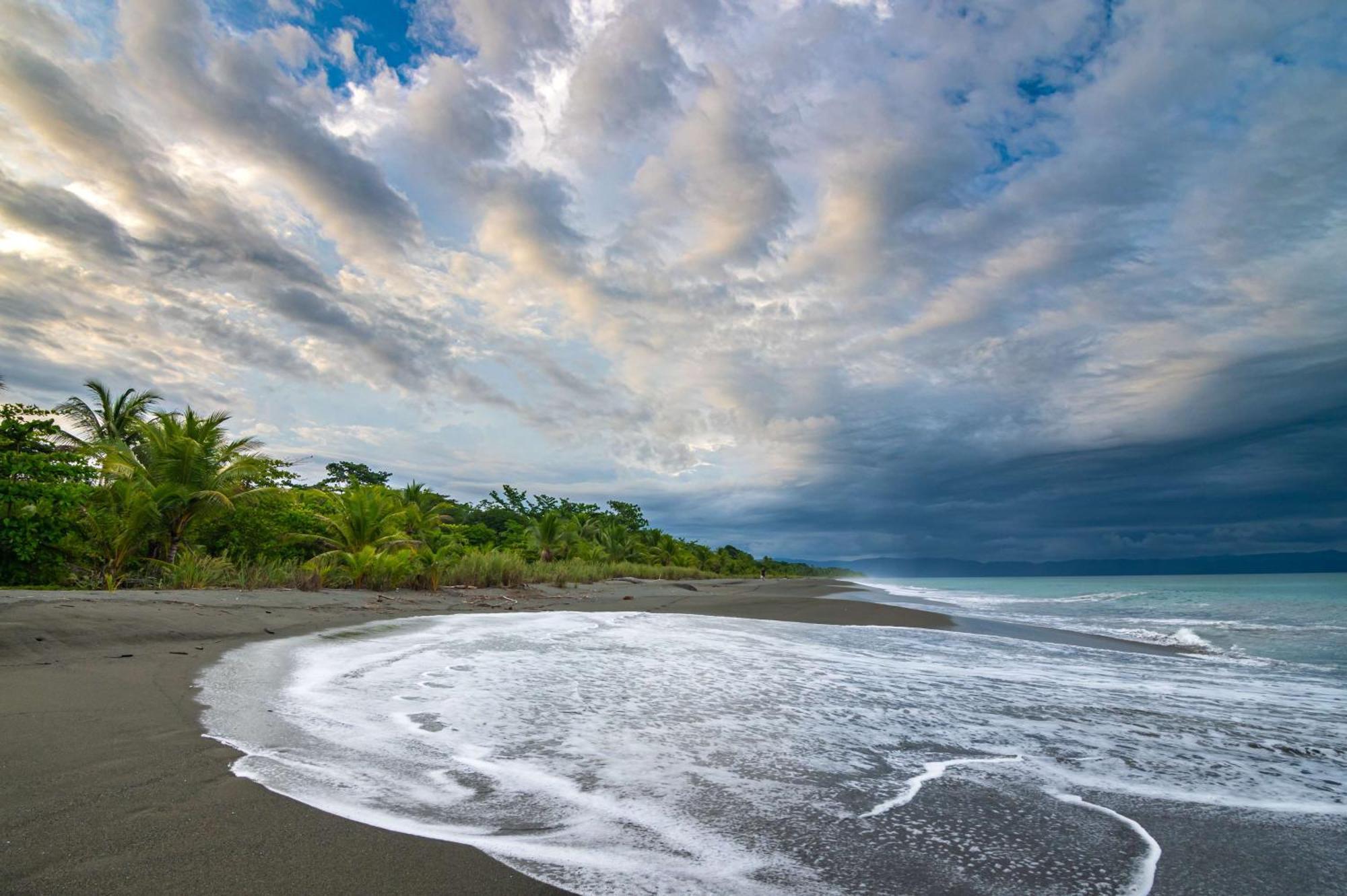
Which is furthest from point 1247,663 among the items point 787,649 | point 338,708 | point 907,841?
point 338,708

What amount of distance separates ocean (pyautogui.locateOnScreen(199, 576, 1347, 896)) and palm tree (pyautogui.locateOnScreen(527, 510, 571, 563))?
24.1m

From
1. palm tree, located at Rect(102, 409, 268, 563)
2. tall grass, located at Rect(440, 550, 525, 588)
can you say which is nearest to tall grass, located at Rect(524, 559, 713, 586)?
tall grass, located at Rect(440, 550, 525, 588)

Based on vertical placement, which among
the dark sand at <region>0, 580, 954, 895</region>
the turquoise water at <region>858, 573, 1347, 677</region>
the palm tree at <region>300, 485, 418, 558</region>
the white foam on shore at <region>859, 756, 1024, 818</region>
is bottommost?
the dark sand at <region>0, 580, 954, 895</region>

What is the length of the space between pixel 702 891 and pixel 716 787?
97cm

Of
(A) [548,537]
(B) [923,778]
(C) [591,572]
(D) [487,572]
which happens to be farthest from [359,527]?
(B) [923,778]

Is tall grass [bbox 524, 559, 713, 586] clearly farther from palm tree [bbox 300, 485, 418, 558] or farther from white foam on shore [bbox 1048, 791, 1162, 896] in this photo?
white foam on shore [bbox 1048, 791, 1162, 896]

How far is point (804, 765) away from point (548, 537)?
29.2 metres

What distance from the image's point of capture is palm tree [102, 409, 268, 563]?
12.6m

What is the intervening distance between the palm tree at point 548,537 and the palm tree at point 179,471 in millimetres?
17690

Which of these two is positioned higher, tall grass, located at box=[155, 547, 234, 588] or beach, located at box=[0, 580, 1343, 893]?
tall grass, located at box=[155, 547, 234, 588]

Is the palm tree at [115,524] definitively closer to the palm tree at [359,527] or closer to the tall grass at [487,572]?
the palm tree at [359,527]

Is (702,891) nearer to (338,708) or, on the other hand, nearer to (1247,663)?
(338,708)

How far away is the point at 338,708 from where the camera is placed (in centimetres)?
405

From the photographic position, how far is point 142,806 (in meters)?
2.24
